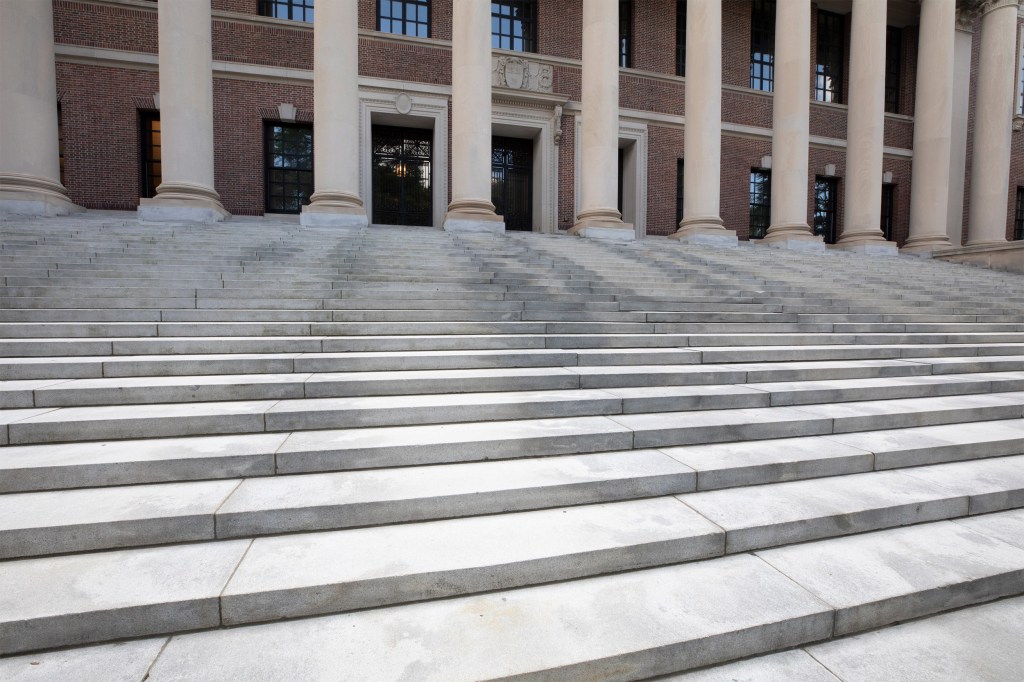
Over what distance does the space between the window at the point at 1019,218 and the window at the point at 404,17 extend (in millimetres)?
29699

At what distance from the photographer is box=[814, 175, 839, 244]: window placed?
24.2 meters

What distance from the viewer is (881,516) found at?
11.2ft

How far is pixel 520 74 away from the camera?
64.1ft

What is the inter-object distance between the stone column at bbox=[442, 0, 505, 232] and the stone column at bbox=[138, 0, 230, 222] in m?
6.11

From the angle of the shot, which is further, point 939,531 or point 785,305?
point 785,305

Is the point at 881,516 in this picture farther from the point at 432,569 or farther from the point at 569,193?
the point at 569,193

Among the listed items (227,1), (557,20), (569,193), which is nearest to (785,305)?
(569,193)

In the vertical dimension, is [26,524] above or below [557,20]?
below

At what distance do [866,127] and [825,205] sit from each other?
6622mm

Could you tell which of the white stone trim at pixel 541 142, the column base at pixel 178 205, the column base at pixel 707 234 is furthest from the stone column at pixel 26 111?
the column base at pixel 707 234

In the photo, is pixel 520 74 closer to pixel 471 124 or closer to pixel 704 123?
pixel 471 124

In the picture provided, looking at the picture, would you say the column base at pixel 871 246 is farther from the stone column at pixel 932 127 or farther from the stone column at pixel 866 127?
the stone column at pixel 932 127

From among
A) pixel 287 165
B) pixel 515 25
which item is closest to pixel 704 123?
pixel 515 25

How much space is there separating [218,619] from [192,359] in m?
3.23
